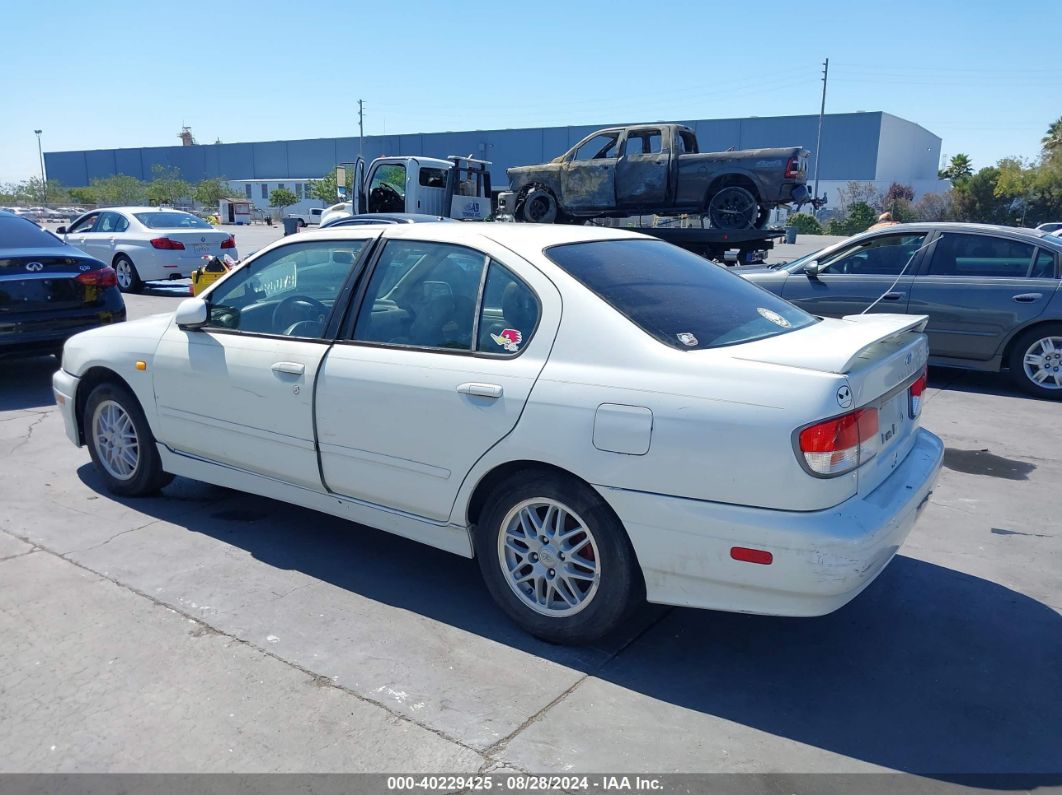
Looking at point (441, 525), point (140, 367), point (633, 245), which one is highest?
point (633, 245)

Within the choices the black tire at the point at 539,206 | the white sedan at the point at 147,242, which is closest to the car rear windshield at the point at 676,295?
the white sedan at the point at 147,242

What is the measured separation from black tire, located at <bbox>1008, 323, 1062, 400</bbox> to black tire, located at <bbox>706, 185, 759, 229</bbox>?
317 inches

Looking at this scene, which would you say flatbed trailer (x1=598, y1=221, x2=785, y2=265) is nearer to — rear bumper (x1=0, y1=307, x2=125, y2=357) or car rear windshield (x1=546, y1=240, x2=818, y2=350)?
rear bumper (x1=0, y1=307, x2=125, y2=357)

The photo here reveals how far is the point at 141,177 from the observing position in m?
92.9

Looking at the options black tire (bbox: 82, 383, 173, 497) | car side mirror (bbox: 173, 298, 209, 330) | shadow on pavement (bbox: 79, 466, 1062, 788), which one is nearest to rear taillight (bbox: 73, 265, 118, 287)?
black tire (bbox: 82, 383, 173, 497)

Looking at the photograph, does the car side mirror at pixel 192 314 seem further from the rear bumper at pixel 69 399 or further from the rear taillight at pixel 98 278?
the rear taillight at pixel 98 278

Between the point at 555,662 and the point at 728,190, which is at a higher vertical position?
the point at 728,190

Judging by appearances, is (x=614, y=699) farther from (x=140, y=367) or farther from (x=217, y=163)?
(x=217, y=163)

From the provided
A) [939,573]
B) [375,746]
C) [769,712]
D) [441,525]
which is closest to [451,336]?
[441,525]

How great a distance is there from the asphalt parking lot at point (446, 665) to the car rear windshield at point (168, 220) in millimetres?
11945

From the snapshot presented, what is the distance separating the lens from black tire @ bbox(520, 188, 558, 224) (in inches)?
699

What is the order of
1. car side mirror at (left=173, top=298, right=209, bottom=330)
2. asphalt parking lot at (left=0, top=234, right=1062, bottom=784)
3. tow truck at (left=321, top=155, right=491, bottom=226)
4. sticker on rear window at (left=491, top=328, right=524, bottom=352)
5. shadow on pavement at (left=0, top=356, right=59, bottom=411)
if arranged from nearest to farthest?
asphalt parking lot at (left=0, top=234, right=1062, bottom=784), sticker on rear window at (left=491, top=328, right=524, bottom=352), car side mirror at (left=173, top=298, right=209, bottom=330), shadow on pavement at (left=0, top=356, right=59, bottom=411), tow truck at (left=321, top=155, right=491, bottom=226)

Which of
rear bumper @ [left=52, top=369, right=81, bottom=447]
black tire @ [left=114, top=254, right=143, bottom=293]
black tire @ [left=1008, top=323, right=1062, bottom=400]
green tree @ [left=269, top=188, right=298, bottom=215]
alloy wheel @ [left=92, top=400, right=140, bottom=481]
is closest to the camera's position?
alloy wheel @ [left=92, top=400, right=140, bottom=481]

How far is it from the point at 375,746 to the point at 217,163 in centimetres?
9712
